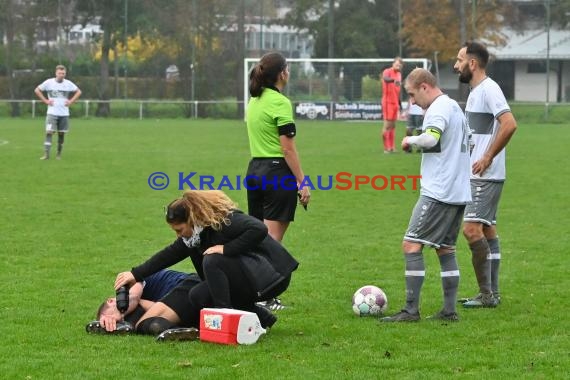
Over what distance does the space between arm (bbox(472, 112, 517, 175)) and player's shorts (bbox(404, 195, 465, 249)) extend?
51 centimetres

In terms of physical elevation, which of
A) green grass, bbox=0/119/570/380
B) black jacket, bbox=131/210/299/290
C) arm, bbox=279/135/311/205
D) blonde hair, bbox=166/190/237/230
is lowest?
green grass, bbox=0/119/570/380

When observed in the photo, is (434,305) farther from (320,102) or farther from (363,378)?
(320,102)

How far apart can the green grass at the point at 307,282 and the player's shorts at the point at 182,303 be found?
0.96ft

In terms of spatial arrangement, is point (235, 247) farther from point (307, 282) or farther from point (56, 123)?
point (56, 123)

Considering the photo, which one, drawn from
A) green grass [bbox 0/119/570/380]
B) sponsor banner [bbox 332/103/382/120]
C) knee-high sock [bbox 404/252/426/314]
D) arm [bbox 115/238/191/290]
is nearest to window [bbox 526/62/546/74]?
sponsor banner [bbox 332/103/382/120]

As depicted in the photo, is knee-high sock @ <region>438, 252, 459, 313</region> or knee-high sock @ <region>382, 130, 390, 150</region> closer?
knee-high sock @ <region>438, 252, 459, 313</region>

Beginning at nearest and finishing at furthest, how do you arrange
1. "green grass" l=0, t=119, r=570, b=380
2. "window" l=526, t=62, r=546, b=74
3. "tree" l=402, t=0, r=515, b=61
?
1. "green grass" l=0, t=119, r=570, b=380
2. "tree" l=402, t=0, r=515, b=61
3. "window" l=526, t=62, r=546, b=74

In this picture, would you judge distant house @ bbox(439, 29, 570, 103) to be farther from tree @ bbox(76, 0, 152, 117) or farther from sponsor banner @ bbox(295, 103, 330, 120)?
tree @ bbox(76, 0, 152, 117)

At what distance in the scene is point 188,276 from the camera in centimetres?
717

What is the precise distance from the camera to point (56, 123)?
21.9 meters

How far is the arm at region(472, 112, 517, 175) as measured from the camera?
753 centimetres

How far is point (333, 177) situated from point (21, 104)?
28.3 m

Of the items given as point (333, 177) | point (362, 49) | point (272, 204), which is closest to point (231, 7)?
point (362, 49)
